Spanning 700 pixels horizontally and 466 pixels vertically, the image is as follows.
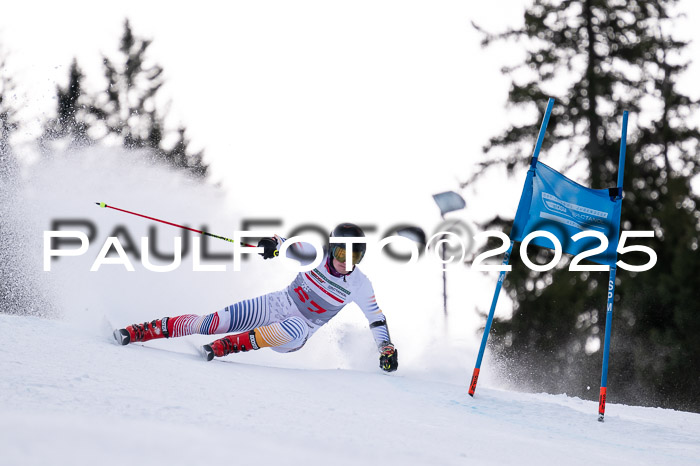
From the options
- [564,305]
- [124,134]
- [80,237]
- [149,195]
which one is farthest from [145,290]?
[124,134]

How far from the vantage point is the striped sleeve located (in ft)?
21.7

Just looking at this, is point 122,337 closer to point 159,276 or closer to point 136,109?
point 159,276

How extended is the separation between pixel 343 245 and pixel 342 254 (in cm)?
8

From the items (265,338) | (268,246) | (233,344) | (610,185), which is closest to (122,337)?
(233,344)

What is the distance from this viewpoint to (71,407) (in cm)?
330

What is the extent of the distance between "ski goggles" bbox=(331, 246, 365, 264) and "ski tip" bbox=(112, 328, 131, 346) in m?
1.77

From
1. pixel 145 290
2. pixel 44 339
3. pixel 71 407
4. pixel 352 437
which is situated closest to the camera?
pixel 71 407

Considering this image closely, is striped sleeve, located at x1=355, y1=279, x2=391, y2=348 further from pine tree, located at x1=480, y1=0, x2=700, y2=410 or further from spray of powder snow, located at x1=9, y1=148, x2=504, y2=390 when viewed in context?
pine tree, located at x1=480, y1=0, x2=700, y2=410

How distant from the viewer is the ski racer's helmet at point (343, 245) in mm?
6199

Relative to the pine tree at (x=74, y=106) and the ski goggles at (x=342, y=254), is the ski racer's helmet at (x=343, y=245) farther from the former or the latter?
the pine tree at (x=74, y=106)

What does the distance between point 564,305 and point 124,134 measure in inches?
483

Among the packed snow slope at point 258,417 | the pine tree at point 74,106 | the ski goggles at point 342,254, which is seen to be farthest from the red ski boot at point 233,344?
the pine tree at point 74,106

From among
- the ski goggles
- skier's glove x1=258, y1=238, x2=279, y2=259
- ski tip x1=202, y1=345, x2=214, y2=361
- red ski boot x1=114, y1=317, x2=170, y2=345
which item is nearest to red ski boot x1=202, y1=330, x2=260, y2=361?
ski tip x1=202, y1=345, x2=214, y2=361

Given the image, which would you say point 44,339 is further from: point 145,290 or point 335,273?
point 145,290
